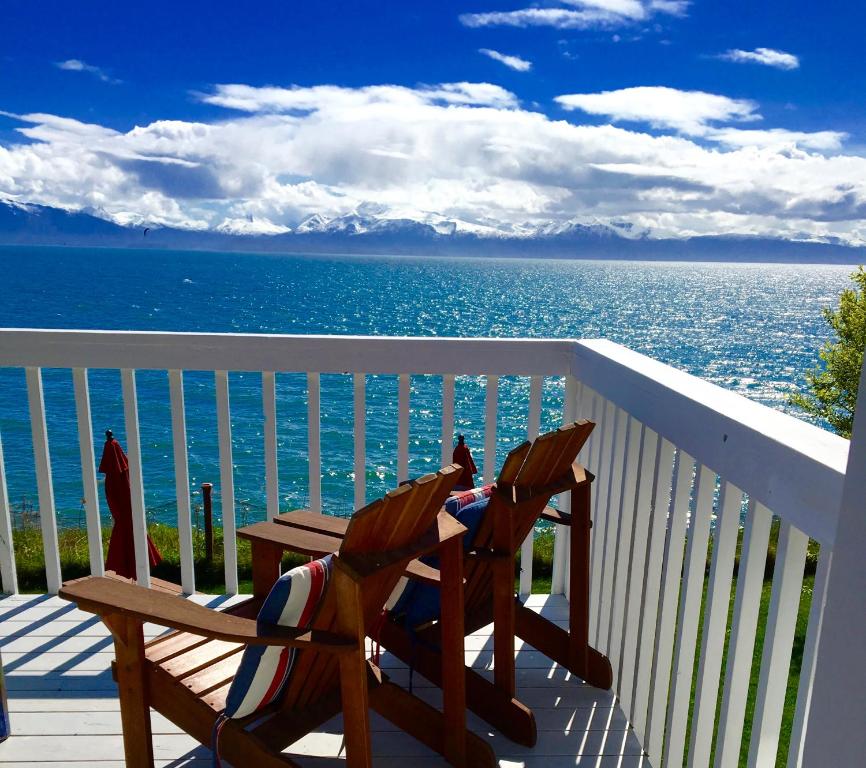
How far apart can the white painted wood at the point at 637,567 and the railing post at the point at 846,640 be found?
1090 millimetres

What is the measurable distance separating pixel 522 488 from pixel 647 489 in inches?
17.8

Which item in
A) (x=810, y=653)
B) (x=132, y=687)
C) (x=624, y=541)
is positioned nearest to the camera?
(x=810, y=653)

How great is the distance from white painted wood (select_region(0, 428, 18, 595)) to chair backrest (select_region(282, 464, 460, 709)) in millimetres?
1864

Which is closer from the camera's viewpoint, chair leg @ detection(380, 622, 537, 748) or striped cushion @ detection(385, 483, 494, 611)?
striped cushion @ detection(385, 483, 494, 611)

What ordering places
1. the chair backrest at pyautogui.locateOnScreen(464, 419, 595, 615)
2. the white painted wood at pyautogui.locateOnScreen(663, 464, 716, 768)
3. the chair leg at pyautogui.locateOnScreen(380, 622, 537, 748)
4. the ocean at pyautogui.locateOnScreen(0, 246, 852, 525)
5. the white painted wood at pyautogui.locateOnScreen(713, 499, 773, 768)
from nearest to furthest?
the white painted wood at pyautogui.locateOnScreen(713, 499, 773, 768) < the white painted wood at pyautogui.locateOnScreen(663, 464, 716, 768) < the chair backrest at pyautogui.locateOnScreen(464, 419, 595, 615) < the chair leg at pyautogui.locateOnScreen(380, 622, 537, 748) < the ocean at pyautogui.locateOnScreen(0, 246, 852, 525)

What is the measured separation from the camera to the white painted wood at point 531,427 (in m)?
2.88

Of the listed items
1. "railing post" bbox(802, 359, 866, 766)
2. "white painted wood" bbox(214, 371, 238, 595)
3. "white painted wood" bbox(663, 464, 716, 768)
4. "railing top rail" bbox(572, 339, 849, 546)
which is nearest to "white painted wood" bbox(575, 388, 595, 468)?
"railing top rail" bbox(572, 339, 849, 546)

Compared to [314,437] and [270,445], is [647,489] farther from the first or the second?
[270,445]

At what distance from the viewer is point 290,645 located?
1378 millimetres

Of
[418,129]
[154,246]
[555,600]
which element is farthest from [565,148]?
[154,246]

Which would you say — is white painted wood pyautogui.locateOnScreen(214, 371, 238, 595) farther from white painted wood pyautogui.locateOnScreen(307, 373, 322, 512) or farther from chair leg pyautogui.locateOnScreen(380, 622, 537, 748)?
chair leg pyautogui.locateOnScreen(380, 622, 537, 748)

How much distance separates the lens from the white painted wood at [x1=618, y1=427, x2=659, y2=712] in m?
2.11

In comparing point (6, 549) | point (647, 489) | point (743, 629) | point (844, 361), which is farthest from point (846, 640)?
point (844, 361)

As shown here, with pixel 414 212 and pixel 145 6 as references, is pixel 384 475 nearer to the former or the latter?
pixel 145 6
